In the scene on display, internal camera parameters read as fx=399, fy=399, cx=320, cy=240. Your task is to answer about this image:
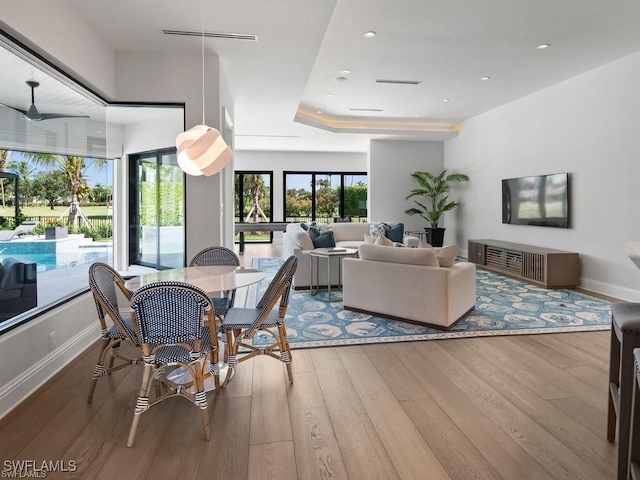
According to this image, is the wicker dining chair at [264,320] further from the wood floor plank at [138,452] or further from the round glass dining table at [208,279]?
the wood floor plank at [138,452]

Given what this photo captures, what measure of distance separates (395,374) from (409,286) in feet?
4.13

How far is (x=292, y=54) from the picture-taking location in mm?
4262

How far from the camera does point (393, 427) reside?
219 cm

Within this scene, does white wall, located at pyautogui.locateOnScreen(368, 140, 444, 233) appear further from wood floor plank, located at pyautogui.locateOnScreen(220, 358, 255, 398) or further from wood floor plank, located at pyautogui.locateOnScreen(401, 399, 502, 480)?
wood floor plank, located at pyautogui.locateOnScreen(401, 399, 502, 480)

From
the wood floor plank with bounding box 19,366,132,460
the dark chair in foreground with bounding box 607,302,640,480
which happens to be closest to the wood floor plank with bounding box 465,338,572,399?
the dark chair in foreground with bounding box 607,302,640,480

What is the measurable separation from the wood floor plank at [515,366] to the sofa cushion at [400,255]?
32.3 inches

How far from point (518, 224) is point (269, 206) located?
24.9 ft

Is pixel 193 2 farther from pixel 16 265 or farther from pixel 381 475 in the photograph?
pixel 381 475

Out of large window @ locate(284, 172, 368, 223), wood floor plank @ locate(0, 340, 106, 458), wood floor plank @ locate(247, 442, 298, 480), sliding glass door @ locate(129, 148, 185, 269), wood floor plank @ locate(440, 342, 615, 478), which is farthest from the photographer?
large window @ locate(284, 172, 368, 223)

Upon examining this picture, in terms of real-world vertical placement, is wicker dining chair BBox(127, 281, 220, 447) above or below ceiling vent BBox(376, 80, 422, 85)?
below

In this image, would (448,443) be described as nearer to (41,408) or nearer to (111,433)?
(111,433)

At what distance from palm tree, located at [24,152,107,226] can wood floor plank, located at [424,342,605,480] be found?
342 cm

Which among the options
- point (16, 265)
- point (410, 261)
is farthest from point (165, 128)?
point (410, 261)

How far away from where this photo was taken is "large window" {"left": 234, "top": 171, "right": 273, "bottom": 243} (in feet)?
41.2
